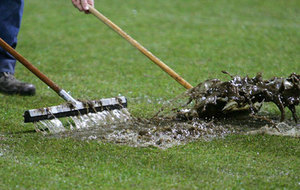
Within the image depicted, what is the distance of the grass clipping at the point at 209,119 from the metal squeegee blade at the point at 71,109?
0.14 feet

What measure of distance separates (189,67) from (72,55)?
157cm

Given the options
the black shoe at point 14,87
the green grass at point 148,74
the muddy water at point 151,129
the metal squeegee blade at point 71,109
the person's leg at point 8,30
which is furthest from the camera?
the person's leg at point 8,30

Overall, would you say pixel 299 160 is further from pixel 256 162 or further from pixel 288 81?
pixel 288 81

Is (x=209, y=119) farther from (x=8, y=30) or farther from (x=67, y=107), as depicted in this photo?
(x=8, y=30)

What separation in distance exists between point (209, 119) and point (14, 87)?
186 centimetres

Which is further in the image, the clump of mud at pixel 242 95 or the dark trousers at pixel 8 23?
the dark trousers at pixel 8 23

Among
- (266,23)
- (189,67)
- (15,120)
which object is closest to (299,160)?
(15,120)

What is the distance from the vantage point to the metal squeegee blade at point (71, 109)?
3.29 metres

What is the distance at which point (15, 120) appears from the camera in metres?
3.63

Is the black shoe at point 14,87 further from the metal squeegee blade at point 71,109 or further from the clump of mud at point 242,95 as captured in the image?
the clump of mud at point 242,95

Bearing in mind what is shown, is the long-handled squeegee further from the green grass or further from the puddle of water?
the green grass

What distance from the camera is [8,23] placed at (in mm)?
4605

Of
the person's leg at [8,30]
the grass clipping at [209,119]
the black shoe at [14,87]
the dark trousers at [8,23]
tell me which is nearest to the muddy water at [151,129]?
the grass clipping at [209,119]

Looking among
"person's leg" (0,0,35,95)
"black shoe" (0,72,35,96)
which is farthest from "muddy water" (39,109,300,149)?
"person's leg" (0,0,35,95)
